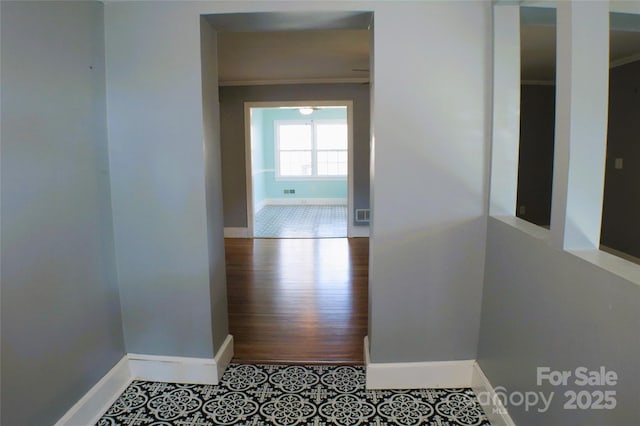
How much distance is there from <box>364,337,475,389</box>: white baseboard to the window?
321 inches

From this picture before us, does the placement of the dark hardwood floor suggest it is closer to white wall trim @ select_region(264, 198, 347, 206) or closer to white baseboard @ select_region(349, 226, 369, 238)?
white baseboard @ select_region(349, 226, 369, 238)

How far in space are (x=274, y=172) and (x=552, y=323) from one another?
30.1ft

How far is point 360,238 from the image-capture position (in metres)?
6.12

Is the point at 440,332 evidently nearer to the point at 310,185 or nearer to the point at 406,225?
the point at 406,225

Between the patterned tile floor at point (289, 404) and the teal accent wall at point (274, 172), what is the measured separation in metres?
7.68

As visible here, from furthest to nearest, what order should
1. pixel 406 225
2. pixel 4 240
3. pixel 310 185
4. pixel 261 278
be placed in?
pixel 310 185 → pixel 261 278 → pixel 406 225 → pixel 4 240

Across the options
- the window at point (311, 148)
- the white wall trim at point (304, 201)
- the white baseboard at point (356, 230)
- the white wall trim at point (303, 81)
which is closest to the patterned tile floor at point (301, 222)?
the white baseboard at point (356, 230)

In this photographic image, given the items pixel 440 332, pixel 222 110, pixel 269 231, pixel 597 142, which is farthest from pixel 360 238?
pixel 597 142

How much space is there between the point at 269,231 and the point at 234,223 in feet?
2.35

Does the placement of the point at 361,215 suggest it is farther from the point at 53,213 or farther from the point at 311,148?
the point at 53,213

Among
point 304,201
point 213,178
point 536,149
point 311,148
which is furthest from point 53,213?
point 311,148

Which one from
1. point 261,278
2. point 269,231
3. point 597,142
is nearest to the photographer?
point 597,142

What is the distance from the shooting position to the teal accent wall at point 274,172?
9.98 meters

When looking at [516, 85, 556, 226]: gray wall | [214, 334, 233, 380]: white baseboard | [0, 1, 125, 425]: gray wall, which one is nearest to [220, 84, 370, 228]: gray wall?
[516, 85, 556, 226]: gray wall
